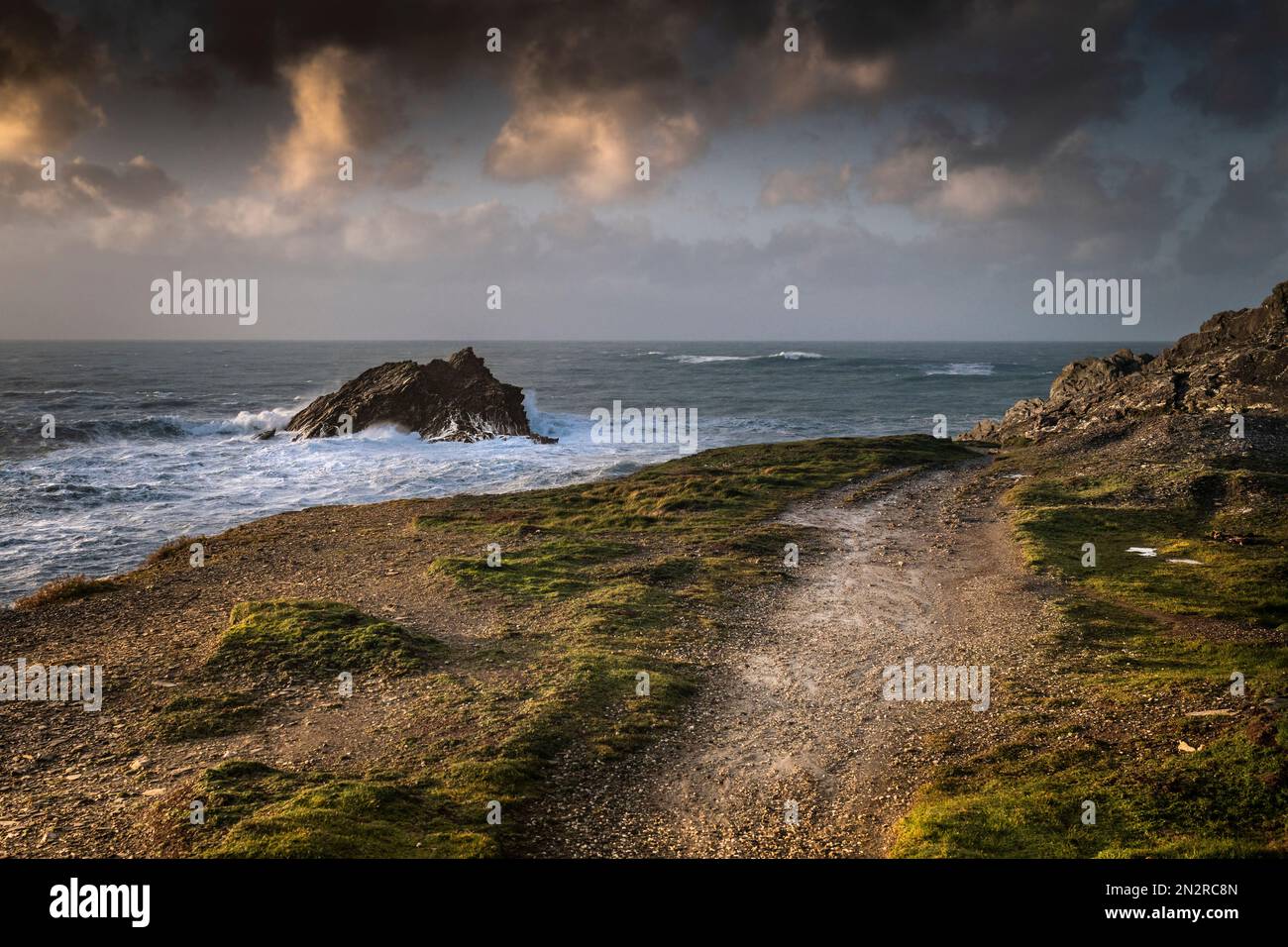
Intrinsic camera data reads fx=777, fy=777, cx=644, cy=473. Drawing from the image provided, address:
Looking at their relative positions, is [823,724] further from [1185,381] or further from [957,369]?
[957,369]

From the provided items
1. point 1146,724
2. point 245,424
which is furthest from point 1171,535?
point 245,424

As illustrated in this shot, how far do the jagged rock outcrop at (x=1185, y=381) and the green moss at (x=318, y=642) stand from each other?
50.0m

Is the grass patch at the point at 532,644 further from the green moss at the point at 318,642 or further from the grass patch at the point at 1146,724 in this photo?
the grass patch at the point at 1146,724

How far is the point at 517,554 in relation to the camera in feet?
97.9

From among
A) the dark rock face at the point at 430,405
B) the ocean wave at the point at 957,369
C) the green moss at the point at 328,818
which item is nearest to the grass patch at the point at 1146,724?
the green moss at the point at 328,818

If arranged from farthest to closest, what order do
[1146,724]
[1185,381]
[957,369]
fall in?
[957,369], [1185,381], [1146,724]

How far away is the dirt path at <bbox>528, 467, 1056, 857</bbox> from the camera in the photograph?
40.7 ft

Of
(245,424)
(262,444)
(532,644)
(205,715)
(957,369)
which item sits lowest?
(205,715)

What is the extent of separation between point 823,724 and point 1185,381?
51725 mm

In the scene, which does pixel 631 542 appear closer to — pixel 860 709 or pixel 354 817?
pixel 860 709

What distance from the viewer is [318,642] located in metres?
19.9

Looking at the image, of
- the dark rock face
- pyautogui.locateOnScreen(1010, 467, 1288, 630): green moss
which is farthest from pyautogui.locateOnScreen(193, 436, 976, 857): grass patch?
the dark rock face

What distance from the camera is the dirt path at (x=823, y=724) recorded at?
12.4 m
